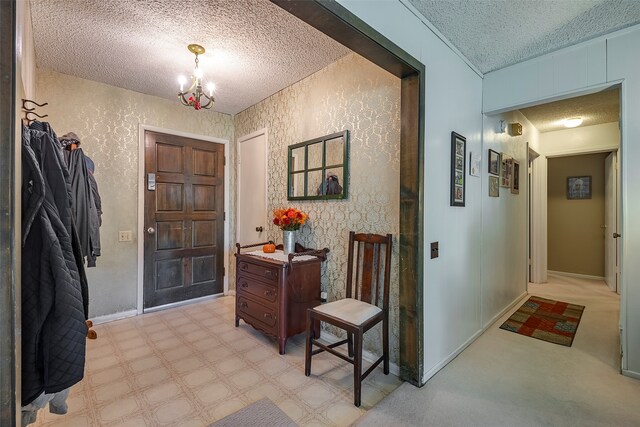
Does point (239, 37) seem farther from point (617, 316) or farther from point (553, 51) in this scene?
point (617, 316)

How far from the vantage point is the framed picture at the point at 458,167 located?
2.29 meters

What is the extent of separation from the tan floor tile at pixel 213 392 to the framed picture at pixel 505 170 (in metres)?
3.33

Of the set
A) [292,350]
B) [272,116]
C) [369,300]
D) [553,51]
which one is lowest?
[292,350]

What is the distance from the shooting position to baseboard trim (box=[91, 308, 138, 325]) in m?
3.09

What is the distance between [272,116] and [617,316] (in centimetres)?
455

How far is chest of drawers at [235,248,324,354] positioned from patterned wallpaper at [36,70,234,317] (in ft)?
5.13

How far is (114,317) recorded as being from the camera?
319 centimetres

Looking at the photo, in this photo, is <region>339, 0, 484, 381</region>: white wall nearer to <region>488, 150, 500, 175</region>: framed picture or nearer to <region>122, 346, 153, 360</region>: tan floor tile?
<region>488, 150, 500, 175</region>: framed picture

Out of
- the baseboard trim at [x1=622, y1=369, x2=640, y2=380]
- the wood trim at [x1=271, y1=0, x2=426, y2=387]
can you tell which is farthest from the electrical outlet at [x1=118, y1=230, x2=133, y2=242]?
the baseboard trim at [x1=622, y1=369, x2=640, y2=380]

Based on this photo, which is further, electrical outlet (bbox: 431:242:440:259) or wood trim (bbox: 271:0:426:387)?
electrical outlet (bbox: 431:242:440:259)

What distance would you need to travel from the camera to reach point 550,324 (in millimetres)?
3023

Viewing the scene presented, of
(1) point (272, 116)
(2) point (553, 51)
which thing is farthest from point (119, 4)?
(2) point (553, 51)

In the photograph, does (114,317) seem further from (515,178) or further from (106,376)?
(515,178)

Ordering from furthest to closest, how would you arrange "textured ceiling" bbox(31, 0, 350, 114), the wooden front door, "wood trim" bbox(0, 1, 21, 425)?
the wooden front door → "textured ceiling" bbox(31, 0, 350, 114) → "wood trim" bbox(0, 1, 21, 425)
